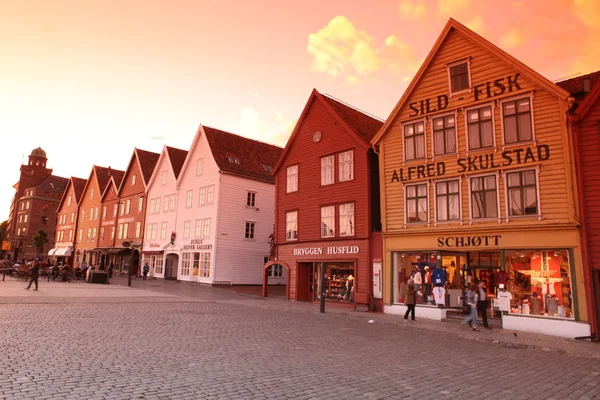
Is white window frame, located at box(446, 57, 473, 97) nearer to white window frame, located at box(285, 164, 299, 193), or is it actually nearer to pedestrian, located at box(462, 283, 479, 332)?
pedestrian, located at box(462, 283, 479, 332)

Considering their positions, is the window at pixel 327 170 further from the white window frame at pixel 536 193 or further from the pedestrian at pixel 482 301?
the pedestrian at pixel 482 301

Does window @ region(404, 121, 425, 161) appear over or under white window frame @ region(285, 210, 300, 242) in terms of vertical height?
over

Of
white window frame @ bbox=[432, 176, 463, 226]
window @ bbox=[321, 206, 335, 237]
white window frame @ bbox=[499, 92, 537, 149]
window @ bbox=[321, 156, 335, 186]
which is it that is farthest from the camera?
window @ bbox=[321, 156, 335, 186]

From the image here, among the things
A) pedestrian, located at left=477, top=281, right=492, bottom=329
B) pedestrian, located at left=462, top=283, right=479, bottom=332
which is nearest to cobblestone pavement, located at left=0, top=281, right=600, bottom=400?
pedestrian, located at left=462, top=283, right=479, bottom=332

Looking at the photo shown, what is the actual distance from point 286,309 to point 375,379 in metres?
13.2

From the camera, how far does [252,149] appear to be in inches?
1677

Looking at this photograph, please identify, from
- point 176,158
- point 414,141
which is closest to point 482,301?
point 414,141

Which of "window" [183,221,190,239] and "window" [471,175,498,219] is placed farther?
"window" [183,221,190,239]

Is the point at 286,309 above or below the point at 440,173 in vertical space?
below

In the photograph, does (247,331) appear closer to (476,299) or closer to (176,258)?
(476,299)

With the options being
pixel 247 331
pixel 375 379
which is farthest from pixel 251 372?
pixel 247 331

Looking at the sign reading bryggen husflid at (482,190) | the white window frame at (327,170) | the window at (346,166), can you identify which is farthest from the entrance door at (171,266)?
the sign reading bryggen husflid at (482,190)

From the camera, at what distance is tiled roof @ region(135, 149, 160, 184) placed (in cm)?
4834

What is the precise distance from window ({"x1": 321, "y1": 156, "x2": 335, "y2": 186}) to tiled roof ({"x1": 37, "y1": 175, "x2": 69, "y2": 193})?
9697 cm
